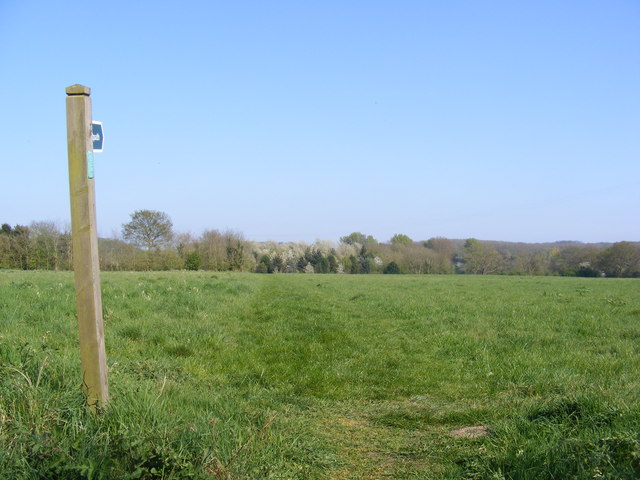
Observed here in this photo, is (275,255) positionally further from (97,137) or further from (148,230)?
(97,137)

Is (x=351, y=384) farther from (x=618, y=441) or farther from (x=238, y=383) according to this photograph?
(x=618, y=441)

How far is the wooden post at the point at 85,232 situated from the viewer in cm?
395

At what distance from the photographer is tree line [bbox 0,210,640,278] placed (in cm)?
5775

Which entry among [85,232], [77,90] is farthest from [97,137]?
[85,232]


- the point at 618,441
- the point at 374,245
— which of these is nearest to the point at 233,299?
the point at 618,441

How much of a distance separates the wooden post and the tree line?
58071 millimetres

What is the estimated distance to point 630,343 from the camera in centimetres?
909

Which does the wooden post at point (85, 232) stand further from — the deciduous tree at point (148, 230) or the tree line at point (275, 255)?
the deciduous tree at point (148, 230)

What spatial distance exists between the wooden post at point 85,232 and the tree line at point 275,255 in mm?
58071

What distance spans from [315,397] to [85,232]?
11.8 feet

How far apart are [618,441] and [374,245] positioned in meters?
93.6

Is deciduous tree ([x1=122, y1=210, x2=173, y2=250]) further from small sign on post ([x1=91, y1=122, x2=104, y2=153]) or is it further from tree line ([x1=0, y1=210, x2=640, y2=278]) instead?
small sign on post ([x1=91, y1=122, x2=104, y2=153])

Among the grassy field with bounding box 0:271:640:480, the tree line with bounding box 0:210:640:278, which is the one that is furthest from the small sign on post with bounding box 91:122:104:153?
the tree line with bounding box 0:210:640:278

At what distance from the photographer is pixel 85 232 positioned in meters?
3.94
